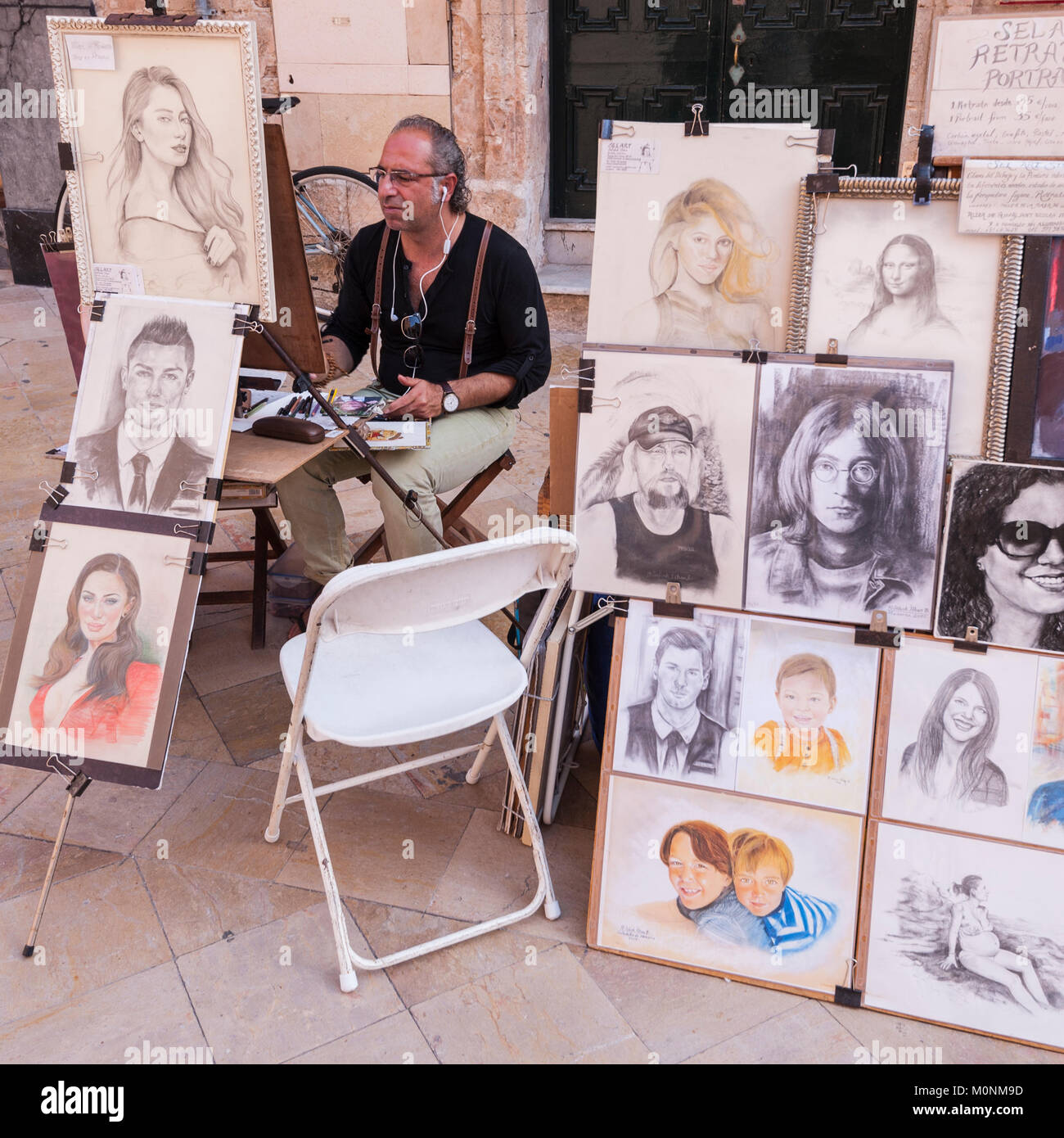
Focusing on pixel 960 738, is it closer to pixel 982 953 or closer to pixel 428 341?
pixel 982 953

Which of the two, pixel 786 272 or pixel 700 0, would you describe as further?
pixel 700 0

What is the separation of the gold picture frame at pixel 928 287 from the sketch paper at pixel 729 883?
83 cm

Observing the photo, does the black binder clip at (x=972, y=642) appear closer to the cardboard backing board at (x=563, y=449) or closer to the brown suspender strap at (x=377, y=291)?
the cardboard backing board at (x=563, y=449)

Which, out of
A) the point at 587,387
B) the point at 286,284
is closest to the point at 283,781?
the point at 587,387

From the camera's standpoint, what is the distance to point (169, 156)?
2418 mm

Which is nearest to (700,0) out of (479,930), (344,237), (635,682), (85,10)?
(344,237)

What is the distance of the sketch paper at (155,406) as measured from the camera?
2303 mm

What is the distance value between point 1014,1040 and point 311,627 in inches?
60.0

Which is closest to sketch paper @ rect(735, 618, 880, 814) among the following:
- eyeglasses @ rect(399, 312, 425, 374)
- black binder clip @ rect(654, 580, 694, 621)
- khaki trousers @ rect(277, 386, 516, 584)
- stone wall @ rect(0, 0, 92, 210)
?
black binder clip @ rect(654, 580, 694, 621)

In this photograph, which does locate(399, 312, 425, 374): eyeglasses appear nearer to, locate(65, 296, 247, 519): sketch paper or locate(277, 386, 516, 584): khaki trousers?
locate(277, 386, 516, 584): khaki trousers

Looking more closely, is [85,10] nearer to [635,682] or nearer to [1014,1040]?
[635,682]

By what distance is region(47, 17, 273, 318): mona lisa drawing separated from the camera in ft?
7.64

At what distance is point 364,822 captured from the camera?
8.64 feet

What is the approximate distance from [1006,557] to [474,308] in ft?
5.69
